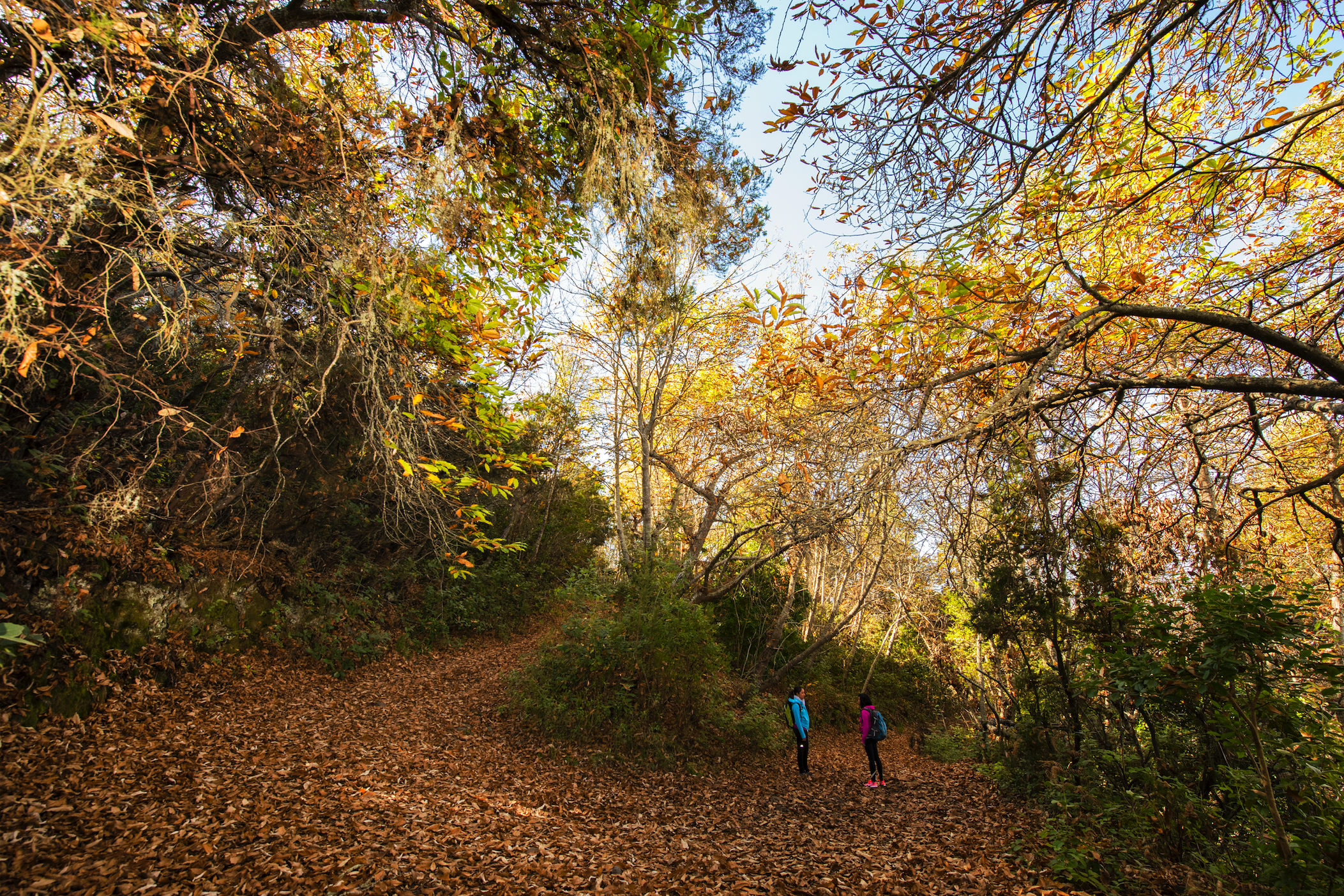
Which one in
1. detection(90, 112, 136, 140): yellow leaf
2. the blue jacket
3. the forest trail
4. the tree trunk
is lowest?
the forest trail

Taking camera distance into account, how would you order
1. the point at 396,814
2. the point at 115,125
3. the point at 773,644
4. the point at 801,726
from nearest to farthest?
the point at 115,125 < the point at 396,814 < the point at 801,726 < the point at 773,644

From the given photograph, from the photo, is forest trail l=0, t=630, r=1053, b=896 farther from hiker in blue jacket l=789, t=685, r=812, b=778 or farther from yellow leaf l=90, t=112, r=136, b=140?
yellow leaf l=90, t=112, r=136, b=140

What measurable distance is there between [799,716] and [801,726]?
0.14m

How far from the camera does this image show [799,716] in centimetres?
791

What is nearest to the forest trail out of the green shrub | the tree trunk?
the green shrub

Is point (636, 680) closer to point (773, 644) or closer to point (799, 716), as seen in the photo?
point (799, 716)

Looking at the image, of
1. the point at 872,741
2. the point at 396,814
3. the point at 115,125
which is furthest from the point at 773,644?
the point at 115,125

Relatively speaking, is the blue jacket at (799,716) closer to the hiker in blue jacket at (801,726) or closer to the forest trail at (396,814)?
the hiker in blue jacket at (801,726)

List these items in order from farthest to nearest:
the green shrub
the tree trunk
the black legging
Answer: the tree trunk, the black legging, the green shrub

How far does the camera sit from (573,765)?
6.32 m

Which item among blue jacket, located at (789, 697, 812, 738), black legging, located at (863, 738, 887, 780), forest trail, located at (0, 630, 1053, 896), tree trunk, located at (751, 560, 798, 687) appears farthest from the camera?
→ tree trunk, located at (751, 560, 798, 687)

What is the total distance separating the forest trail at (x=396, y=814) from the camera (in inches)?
126

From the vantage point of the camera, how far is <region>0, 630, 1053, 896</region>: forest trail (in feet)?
10.5

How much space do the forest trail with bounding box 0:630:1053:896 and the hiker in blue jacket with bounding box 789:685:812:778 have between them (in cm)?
103
